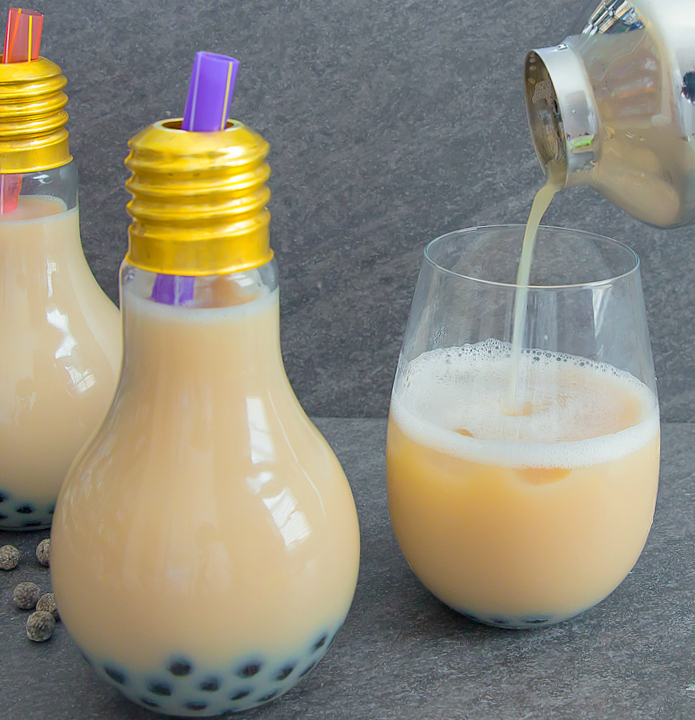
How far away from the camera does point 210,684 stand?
0.49 metres

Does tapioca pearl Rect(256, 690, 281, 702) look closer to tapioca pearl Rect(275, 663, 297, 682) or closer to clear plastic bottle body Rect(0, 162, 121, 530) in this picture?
tapioca pearl Rect(275, 663, 297, 682)

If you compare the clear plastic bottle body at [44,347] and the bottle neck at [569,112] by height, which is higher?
the bottle neck at [569,112]

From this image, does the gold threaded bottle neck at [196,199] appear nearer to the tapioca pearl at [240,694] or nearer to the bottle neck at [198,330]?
the bottle neck at [198,330]

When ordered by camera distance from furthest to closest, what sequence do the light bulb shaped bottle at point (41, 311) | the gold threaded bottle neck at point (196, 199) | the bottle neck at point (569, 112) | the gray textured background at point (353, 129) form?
the gray textured background at point (353, 129), the light bulb shaped bottle at point (41, 311), the bottle neck at point (569, 112), the gold threaded bottle neck at point (196, 199)

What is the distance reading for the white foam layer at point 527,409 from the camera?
0.56 metres

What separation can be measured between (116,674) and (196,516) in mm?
104

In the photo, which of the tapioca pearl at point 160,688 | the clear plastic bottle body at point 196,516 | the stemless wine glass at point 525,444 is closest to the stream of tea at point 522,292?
the stemless wine glass at point 525,444

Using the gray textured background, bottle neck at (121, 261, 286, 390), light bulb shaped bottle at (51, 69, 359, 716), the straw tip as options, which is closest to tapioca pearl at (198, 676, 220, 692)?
light bulb shaped bottle at (51, 69, 359, 716)

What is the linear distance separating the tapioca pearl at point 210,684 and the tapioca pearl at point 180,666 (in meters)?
0.01

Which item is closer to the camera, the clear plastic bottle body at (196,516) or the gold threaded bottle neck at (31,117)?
the clear plastic bottle body at (196,516)

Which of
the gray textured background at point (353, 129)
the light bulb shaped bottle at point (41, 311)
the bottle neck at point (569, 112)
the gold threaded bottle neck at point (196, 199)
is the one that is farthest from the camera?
the gray textured background at point (353, 129)

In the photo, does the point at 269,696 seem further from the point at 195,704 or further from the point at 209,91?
the point at 209,91

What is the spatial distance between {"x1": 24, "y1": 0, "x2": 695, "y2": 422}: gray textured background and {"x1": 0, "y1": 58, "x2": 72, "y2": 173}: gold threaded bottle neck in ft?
0.56

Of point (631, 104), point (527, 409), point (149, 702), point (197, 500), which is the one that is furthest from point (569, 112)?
point (149, 702)
